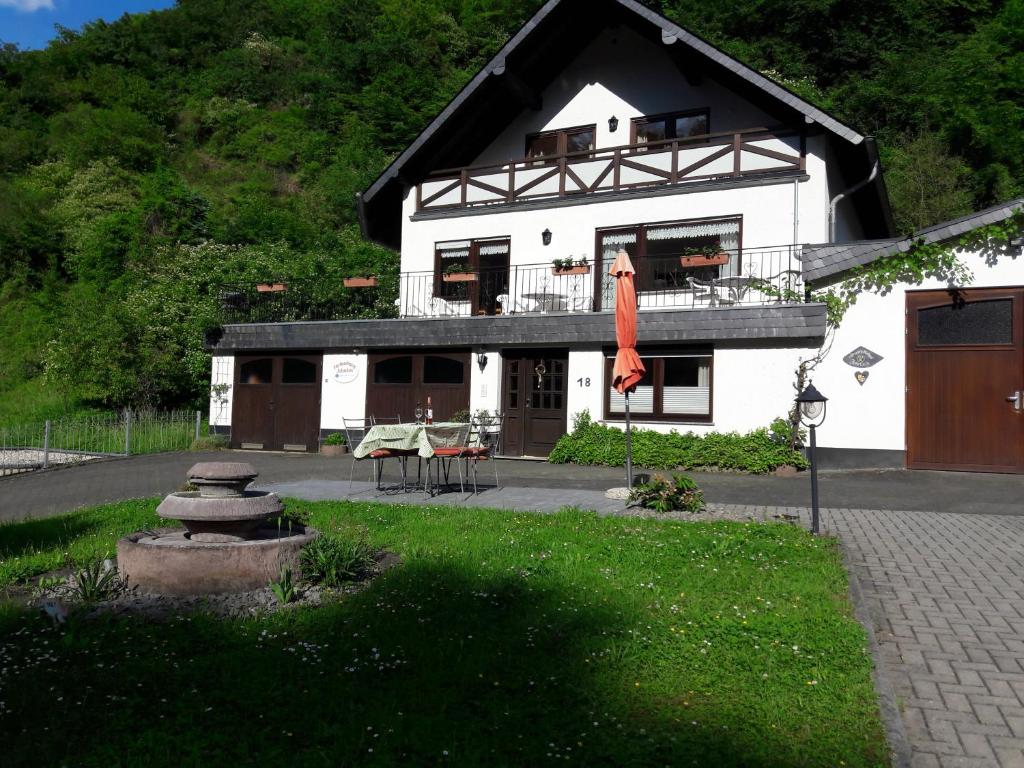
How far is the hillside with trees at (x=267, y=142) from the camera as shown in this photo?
2169 centimetres

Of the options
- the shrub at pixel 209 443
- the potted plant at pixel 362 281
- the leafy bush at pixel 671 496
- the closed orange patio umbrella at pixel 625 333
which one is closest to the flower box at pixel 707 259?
the closed orange patio umbrella at pixel 625 333

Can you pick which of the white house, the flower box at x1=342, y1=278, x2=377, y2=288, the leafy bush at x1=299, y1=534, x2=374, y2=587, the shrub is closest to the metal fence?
the shrub

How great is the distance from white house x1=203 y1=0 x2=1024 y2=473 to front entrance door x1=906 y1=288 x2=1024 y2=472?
35cm

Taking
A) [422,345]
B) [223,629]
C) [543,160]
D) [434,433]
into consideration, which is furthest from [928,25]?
[223,629]

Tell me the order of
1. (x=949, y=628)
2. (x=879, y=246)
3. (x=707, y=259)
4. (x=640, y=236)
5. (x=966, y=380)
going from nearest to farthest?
(x=949, y=628), (x=966, y=380), (x=879, y=246), (x=707, y=259), (x=640, y=236)

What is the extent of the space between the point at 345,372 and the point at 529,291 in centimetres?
449

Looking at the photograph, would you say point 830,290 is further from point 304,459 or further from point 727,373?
point 304,459

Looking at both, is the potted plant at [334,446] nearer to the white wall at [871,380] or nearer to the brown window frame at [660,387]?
the brown window frame at [660,387]

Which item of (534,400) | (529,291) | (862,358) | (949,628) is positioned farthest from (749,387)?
(949,628)

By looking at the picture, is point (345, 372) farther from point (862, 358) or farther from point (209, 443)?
point (862, 358)

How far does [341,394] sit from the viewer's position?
55.1ft

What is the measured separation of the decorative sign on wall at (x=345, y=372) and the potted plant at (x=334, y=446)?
4.05ft

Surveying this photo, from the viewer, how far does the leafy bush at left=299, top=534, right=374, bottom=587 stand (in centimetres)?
493

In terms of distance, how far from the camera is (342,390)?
16.8 m
